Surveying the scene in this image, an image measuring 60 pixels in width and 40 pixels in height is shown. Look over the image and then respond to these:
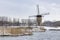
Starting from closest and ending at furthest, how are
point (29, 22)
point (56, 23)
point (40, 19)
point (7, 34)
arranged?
point (7, 34) < point (40, 19) < point (29, 22) < point (56, 23)

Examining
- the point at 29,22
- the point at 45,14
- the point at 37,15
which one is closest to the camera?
the point at 37,15

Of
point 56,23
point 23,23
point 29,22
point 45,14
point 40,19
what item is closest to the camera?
point 40,19

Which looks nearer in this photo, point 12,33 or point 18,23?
point 12,33

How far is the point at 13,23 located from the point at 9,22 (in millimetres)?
2763

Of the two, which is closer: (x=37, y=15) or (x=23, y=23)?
(x=37, y=15)

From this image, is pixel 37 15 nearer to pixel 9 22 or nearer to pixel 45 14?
pixel 45 14

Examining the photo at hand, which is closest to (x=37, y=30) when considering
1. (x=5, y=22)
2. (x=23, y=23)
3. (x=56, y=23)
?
(x=23, y=23)

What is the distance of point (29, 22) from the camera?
118 meters

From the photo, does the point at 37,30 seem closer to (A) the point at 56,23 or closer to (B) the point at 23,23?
(B) the point at 23,23

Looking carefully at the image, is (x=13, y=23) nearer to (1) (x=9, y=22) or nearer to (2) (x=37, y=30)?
(1) (x=9, y=22)

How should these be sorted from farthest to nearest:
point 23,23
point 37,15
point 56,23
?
point 56,23
point 23,23
point 37,15

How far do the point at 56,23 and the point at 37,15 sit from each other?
58.6 metres

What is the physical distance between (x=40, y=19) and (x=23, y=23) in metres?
21.1

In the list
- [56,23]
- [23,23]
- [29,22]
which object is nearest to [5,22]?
[23,23]
